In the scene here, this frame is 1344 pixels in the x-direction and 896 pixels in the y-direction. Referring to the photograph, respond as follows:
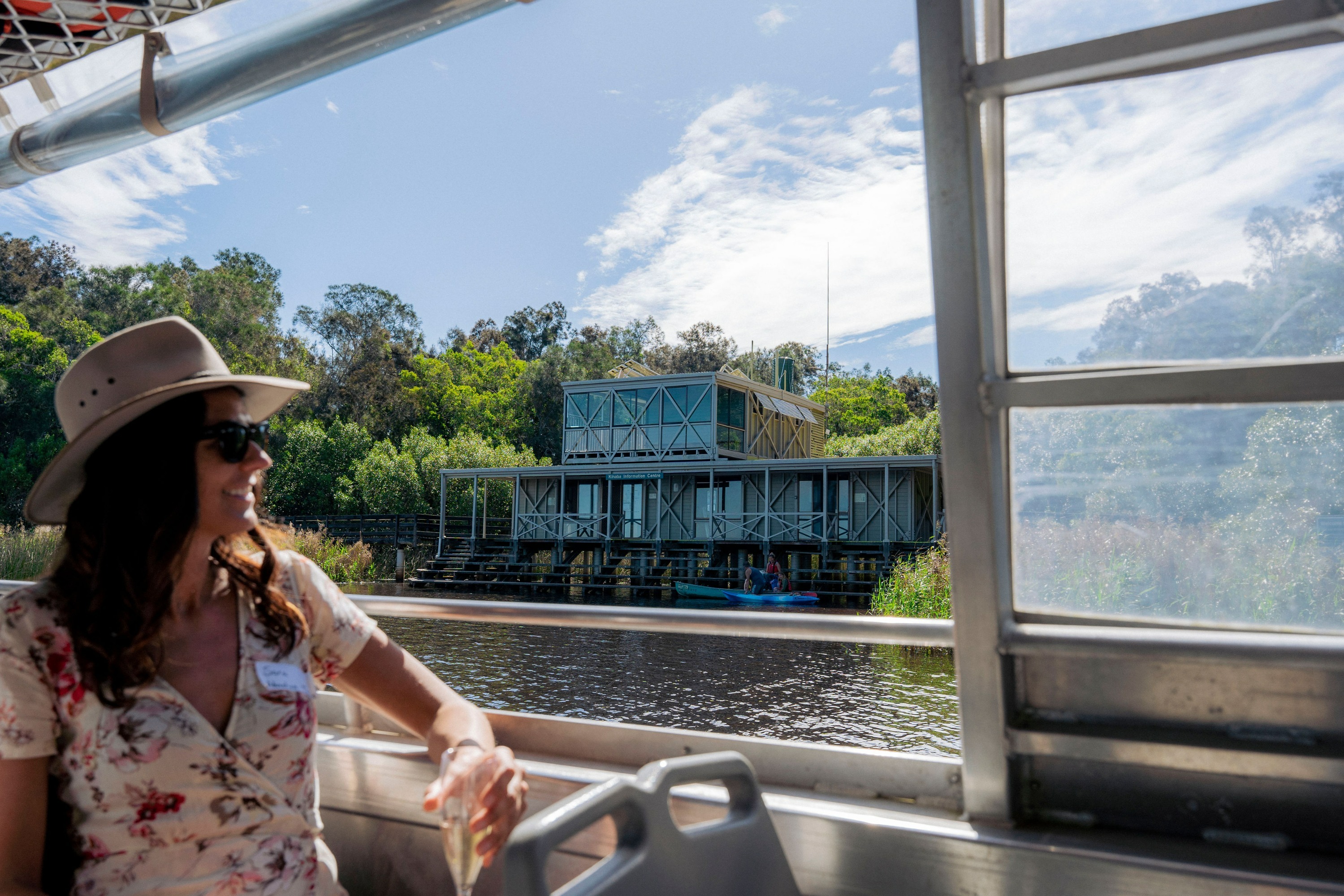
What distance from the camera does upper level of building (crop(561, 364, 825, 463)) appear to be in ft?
83.6

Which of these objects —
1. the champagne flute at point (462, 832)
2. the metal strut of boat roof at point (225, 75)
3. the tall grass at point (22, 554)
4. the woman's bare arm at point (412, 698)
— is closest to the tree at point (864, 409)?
the tall grass at point (22, 554)

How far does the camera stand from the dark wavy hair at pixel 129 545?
4.20ft

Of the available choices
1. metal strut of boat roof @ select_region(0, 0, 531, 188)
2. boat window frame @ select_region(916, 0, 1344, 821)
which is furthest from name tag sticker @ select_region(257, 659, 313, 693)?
metal strut of boat roof @ select_region(0, 0, 531, 188)

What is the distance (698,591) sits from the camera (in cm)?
2188

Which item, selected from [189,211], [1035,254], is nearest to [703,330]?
[189,211]

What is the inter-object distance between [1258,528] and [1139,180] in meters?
0.63

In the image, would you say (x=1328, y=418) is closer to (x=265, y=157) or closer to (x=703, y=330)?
(x=703, y=330)

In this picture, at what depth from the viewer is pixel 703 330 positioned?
61.1 metres

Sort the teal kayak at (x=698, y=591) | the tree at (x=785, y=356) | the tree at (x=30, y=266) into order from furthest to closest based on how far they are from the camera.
Result: the tree at (x=785, y=356)
the tree at (x=30, y=266)
the teal kayak at (x=698, y=591)

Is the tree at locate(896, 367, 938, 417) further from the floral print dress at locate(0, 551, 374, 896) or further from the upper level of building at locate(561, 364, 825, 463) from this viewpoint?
the floral print dress at locate(0, 551, 374, 896)

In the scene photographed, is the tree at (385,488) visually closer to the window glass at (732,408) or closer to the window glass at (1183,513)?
the window glass at (732,408)

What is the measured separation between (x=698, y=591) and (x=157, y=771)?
68.3ft

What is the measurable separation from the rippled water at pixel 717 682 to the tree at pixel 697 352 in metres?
42.6

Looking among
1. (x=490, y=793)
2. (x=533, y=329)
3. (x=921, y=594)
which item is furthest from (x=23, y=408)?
(x=490, y=793)
